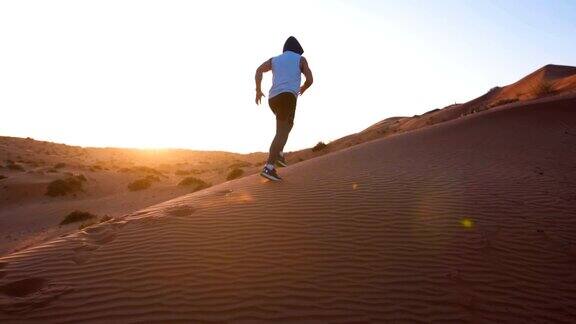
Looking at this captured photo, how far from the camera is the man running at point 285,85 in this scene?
24.1 feet

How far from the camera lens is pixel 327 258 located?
15.9 ft

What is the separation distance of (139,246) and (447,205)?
160 inches

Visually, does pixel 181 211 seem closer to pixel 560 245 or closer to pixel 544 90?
pixel 560 245

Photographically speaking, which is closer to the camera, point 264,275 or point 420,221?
point 264,275

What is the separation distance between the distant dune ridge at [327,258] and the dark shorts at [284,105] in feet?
3.96

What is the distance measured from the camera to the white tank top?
7.32 metres

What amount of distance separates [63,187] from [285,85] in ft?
52.2

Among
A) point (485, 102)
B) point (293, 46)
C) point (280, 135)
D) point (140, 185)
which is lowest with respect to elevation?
point (140, 185)

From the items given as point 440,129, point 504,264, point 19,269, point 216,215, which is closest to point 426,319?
point 504,264

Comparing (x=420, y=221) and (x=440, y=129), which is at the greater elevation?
(x=440, y=129)

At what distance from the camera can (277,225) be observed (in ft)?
19.5

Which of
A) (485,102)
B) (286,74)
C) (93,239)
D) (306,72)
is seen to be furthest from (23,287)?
(485,102)

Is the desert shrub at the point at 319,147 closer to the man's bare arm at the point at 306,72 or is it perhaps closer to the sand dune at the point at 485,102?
the sand dune at the point at 485,102

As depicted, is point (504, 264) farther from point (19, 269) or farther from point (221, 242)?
point (19, 269)
